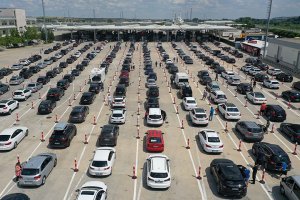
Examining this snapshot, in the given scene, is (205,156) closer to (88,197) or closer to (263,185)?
(263,185)

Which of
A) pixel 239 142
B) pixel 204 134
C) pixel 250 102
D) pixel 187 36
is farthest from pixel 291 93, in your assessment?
pixel 187 36

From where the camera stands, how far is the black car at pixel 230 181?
1770 centimetres

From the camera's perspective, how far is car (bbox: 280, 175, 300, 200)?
56.2 ft

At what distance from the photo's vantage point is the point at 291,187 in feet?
57.8

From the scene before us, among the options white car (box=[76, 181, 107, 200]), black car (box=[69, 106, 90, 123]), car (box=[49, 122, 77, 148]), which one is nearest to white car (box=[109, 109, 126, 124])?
black car (box=[69, 106, 90, 123])

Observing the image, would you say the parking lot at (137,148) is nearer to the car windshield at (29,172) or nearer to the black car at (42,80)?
the car windshield at (29,172)

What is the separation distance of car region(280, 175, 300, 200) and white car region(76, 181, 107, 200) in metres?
10.7

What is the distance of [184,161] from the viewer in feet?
75.1

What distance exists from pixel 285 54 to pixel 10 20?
99.9 m

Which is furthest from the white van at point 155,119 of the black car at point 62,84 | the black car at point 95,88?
the black car at point 62,84

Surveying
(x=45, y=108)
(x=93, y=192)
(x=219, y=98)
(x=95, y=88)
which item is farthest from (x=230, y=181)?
(x=95, y=88)

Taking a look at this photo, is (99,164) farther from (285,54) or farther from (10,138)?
(285,54)

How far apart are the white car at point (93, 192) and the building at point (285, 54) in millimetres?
50430

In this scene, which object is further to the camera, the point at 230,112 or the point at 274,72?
the point at 274,72
